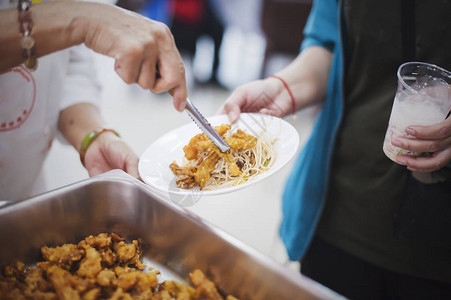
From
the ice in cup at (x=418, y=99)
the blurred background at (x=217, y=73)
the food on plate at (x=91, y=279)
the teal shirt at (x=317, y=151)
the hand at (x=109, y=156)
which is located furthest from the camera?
the blurred background at (x=217, y=73)

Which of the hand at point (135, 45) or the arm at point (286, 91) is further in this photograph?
the arm at point (286, 91)

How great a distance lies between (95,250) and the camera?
0.88 meters

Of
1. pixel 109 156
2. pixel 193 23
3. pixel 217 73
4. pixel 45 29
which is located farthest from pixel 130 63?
pixel 217 73

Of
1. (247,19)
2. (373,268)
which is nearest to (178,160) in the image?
(373,268)

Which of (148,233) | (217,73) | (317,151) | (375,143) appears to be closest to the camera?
(148,233)

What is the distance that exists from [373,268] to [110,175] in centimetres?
110

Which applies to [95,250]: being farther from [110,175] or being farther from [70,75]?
[70,75]

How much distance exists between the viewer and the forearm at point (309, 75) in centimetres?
147

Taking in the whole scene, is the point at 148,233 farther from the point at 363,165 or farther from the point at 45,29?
the point at 363,165

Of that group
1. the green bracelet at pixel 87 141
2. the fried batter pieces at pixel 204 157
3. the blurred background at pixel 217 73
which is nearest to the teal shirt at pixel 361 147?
the fried batter pieces at pixel 204 157

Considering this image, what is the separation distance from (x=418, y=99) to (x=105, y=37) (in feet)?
2.70

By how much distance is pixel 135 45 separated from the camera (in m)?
A: 0.82

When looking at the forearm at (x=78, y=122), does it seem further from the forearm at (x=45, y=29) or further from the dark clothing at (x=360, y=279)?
the dark clothing at (x=360, y=279)

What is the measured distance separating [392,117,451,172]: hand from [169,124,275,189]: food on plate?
1.31ft
